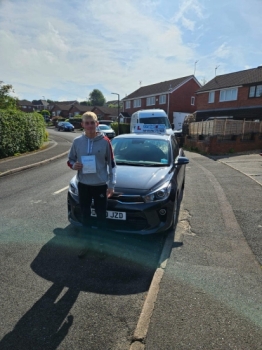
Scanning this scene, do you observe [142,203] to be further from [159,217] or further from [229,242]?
[229,242]

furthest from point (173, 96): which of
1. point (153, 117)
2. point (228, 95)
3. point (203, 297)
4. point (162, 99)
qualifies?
point (203, 297)

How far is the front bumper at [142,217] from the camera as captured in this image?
3666 mm

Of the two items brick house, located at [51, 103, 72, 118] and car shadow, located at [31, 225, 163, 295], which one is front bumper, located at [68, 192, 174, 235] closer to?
car shadow, located at [31, 225, 163, 295]

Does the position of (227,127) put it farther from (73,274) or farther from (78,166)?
(73,274)

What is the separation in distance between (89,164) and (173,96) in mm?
39955

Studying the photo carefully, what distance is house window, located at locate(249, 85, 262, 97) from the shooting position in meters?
25.8

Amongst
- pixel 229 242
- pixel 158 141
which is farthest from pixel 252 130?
pixel 229 242

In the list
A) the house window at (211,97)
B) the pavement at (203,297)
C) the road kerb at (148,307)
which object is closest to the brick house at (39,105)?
the house window at (211,97)

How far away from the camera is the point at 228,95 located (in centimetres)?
2922

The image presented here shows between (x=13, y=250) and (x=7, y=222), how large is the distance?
120 centimetres

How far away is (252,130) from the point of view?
18.5 metres

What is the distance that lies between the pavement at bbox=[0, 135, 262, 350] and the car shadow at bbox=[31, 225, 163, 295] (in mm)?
215

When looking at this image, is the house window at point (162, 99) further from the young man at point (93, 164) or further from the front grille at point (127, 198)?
the young man at point (93, 164)

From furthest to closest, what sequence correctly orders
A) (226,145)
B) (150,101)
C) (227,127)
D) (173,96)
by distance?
1. (150,101)
2. (173,96)
3. (227,127)
4. (226,145)
